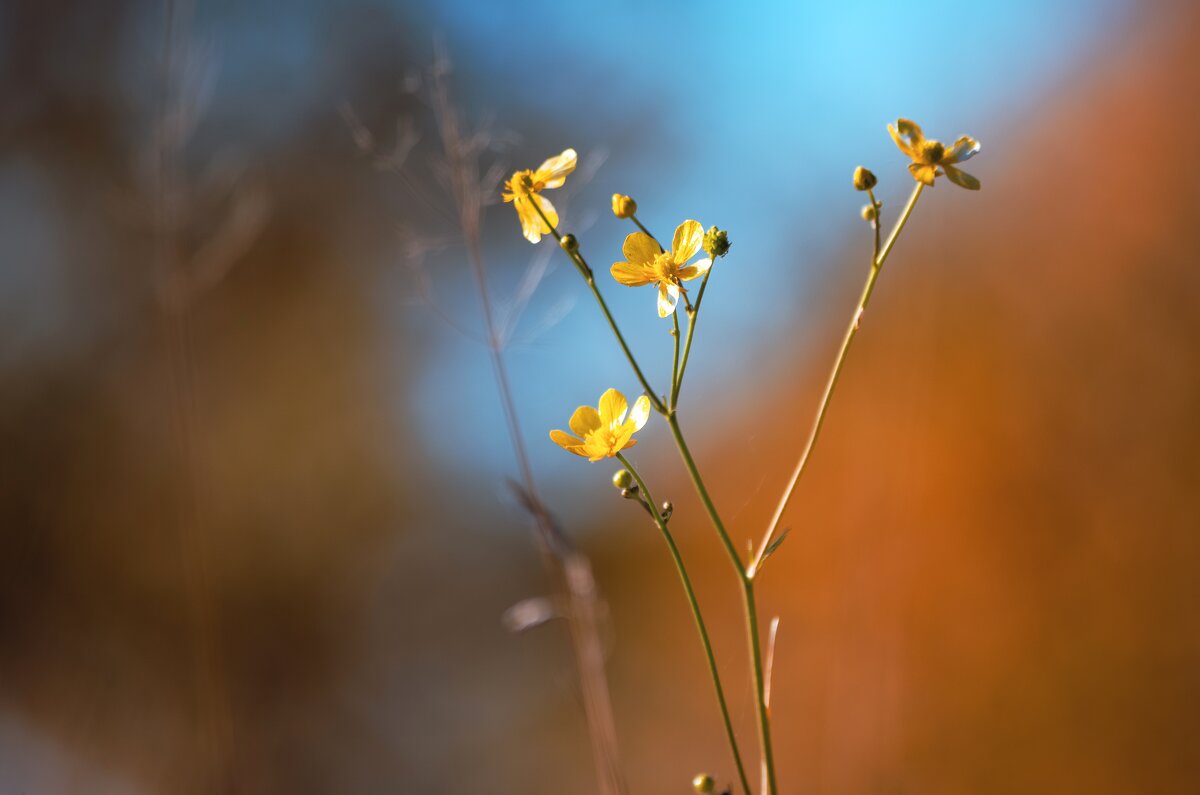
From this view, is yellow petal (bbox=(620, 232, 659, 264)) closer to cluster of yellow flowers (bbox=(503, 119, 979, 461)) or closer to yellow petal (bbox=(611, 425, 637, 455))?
cluster of yellow flowers (bbox=(503, 119, 979, 461))

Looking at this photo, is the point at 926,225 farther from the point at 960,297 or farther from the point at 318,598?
the point at 318,598

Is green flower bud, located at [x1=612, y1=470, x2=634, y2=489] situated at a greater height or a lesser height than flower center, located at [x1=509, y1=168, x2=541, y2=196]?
lesser

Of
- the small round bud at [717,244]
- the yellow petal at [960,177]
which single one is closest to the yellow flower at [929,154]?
the yellow petal at [960,177]

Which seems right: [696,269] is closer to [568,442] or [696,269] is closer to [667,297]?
[667,297]

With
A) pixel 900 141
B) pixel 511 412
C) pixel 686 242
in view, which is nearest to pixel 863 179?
pixel 900 141

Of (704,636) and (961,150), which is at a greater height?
(961,150)

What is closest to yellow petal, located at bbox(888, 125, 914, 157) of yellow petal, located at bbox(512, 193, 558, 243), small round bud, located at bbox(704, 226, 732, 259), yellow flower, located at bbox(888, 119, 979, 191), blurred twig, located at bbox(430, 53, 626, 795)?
yellow flower, located at bbox(888, 119, 979, 191)
